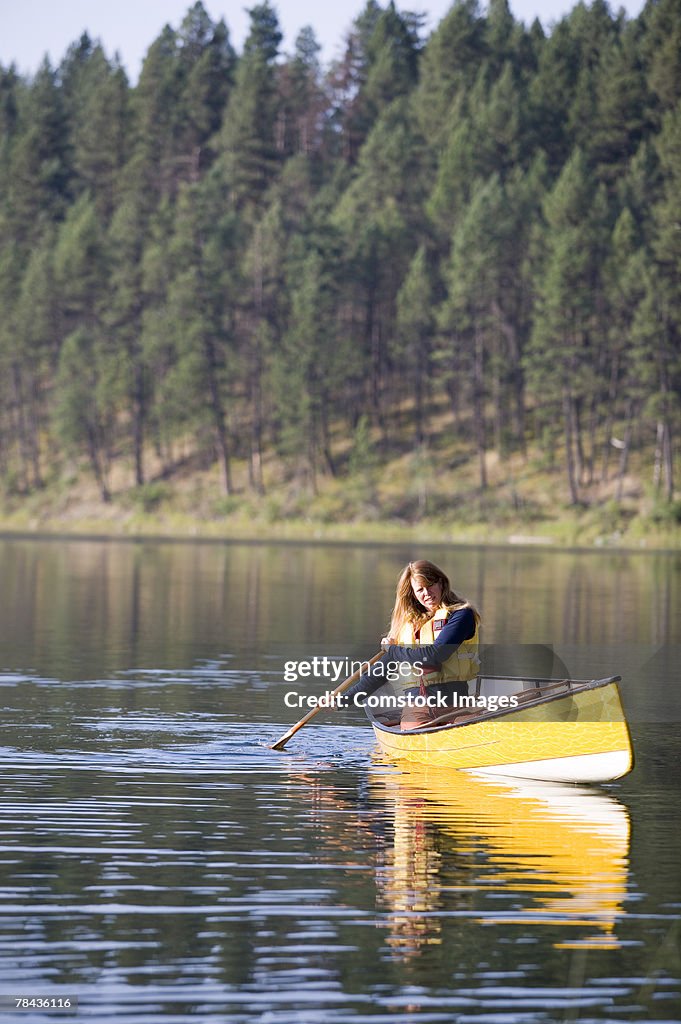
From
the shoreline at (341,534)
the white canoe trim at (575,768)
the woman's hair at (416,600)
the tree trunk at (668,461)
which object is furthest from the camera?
the tree trunk at (668,461)

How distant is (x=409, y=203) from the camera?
99312 mm

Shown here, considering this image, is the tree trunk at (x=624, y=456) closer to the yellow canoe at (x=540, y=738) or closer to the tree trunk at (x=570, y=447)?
the tree trunk at (x=570, y=447)

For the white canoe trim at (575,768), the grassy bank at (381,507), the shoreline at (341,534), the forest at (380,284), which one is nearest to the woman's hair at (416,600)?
the white canoe trim at (575,768)

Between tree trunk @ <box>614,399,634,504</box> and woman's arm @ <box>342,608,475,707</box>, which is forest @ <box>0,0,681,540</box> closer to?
tree trunk @ <box>614,399,634,504</box>

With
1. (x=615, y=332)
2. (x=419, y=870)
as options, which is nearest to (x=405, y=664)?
(x=419, y=870)

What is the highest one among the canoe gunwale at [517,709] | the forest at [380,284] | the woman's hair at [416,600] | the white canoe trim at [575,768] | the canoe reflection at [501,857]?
the forest at [380,284]

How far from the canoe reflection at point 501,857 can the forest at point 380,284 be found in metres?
61.2

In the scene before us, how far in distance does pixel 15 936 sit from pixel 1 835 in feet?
8.51

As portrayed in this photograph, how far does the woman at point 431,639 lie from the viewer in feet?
46.8

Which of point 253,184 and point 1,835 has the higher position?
point 253,184

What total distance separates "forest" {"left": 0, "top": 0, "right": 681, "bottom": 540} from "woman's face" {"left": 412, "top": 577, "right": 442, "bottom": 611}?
60804mm

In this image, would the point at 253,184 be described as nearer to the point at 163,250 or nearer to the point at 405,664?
the point at 163,250

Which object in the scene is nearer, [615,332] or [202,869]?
[202,869]

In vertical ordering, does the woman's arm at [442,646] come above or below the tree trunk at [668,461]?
below
